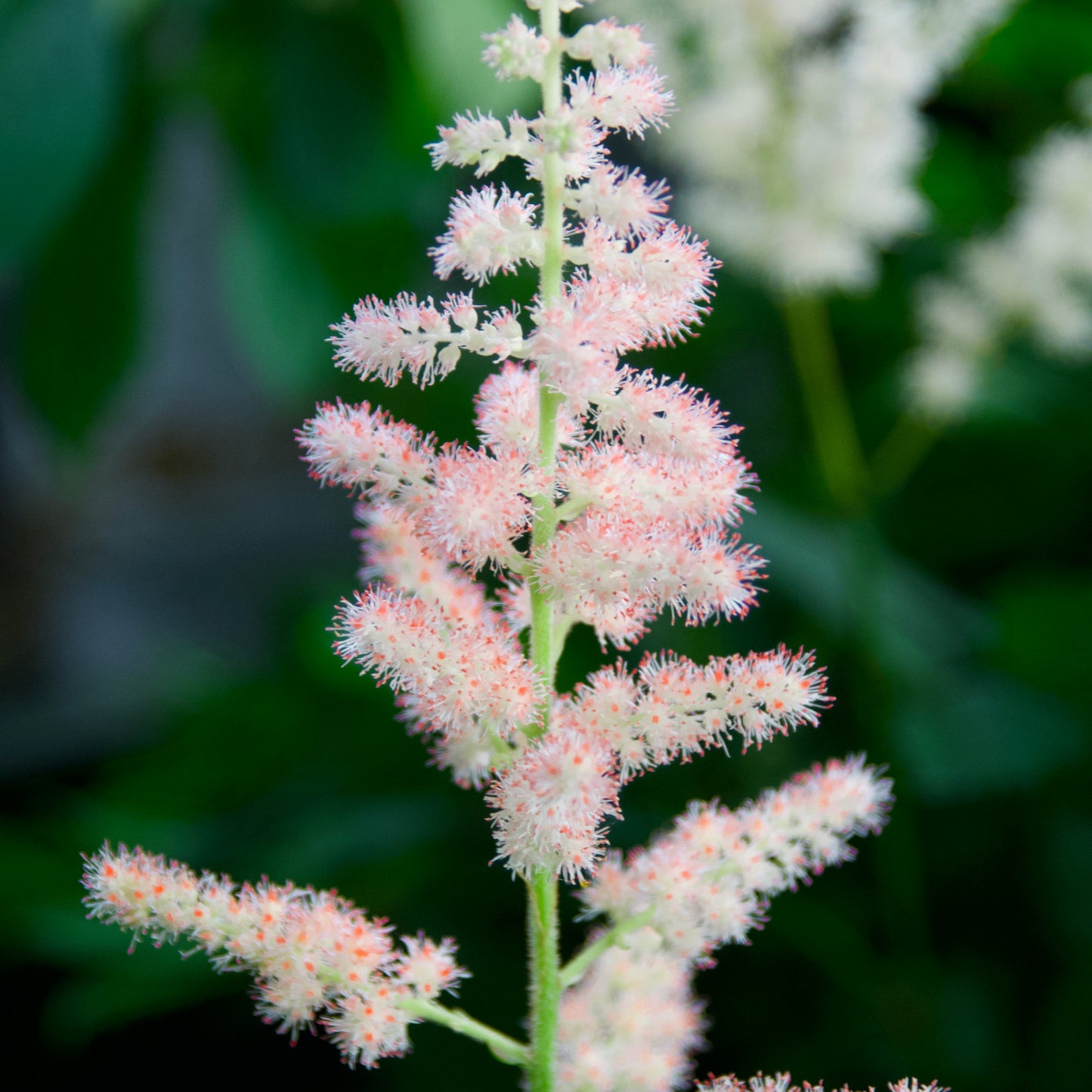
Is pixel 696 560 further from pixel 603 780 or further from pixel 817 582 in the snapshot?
pixel 817 582

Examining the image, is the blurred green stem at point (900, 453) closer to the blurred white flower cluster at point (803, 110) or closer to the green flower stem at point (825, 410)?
the green flower stem at point (825, 410)

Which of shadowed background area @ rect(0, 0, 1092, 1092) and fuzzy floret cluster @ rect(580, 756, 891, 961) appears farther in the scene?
shadowed background area @ rect(0, 0, 1092, 1092)

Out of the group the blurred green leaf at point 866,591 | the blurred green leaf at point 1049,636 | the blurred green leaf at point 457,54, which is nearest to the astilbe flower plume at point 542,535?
the blurred green leaf at point 457,54

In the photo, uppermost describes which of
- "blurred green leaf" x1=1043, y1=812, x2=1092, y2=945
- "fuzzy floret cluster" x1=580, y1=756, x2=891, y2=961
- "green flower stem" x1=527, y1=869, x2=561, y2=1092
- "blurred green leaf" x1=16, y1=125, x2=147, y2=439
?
"blurred green leaf" x1=16, y1=125, x2=147, y2=439

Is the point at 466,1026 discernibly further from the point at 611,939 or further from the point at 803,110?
the point at 803,110

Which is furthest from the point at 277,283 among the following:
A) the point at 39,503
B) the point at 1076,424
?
the point at 39,503

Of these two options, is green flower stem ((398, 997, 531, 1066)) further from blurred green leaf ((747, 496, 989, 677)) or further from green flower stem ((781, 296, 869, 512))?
green flower stem ((781, 296, 869, 512))

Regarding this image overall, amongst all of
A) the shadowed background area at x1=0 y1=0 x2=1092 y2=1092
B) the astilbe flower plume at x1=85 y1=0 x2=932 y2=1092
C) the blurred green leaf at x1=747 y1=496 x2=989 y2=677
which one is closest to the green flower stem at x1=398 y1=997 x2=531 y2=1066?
the astilbe flower plume at x1=85 y1=0 x2=932 y2=1092

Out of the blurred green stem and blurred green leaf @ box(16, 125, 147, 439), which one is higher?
the blurred green stem
